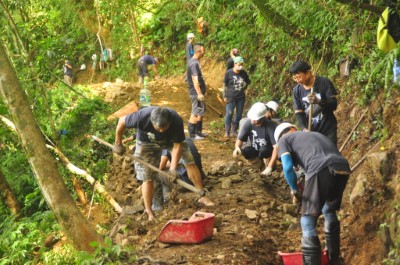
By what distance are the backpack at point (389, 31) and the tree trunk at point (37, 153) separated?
4.34 m

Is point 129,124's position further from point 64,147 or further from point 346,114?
point 64,147

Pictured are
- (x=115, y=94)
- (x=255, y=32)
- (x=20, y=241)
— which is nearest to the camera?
(x=20, y=241)

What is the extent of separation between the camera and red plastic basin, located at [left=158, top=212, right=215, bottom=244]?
6.07 m

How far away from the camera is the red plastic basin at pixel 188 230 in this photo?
607cm

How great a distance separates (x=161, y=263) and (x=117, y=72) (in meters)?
23.1

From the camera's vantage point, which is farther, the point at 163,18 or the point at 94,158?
the point at 163,18

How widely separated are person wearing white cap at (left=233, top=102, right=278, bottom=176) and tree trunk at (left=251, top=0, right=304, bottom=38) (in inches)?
107

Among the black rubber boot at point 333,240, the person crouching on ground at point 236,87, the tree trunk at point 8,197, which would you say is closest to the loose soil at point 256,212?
the black rubber boot at point 333,240

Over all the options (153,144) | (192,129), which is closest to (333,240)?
(153,144)

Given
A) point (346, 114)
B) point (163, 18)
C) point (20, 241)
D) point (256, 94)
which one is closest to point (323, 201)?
point (346, 114)

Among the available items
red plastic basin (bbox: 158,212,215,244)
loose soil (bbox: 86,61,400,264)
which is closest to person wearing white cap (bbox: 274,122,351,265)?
loose soil (bbox: 86,61,400,264)

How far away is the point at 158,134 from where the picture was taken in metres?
7.43

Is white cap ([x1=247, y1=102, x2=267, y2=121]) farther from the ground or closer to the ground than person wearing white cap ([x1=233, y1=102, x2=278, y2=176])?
farther from the ground

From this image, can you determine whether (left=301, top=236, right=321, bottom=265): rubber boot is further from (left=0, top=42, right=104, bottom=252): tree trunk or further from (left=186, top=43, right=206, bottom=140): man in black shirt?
(left=186, top=43, right=206, bottom=140): man in black shirt
